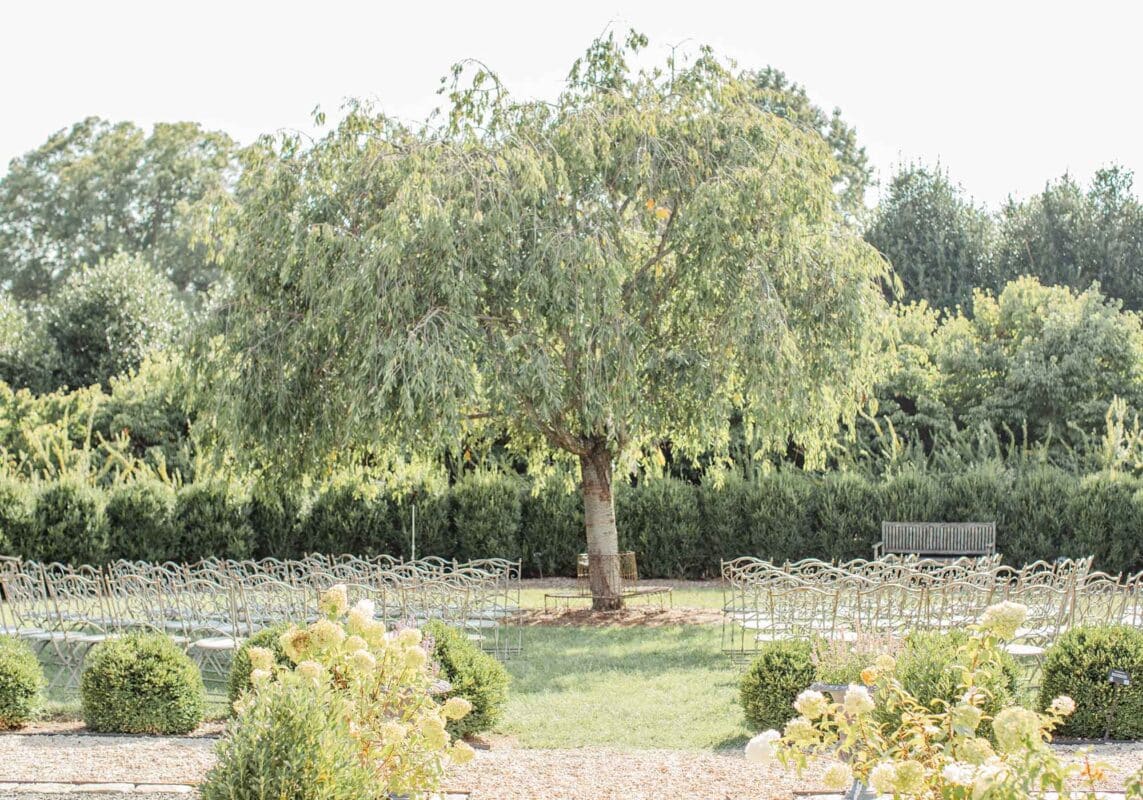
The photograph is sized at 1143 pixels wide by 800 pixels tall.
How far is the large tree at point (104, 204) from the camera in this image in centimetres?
3925

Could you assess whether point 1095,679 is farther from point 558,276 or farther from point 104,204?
point 104,204

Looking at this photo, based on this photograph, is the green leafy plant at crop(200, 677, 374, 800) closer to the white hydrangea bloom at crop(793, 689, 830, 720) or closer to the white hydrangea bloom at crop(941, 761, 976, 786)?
the white hydrangea bloom at crop(793, 689, 830, 720)

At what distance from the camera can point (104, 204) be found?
39312 millimetres

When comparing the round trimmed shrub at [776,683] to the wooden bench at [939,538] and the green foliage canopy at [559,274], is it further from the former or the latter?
the wooden bench at [939,538]

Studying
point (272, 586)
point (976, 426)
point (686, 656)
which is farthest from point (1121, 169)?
point (272, 586)

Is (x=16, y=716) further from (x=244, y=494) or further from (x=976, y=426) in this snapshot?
(x=976, y=426)

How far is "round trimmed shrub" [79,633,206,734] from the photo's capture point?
816 centimetres

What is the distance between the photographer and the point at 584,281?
12.8 meters

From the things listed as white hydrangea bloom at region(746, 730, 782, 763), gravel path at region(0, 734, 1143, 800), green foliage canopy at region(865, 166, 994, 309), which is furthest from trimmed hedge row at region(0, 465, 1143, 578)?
white hydrangea bloom at region(746, 730, 782, 763)

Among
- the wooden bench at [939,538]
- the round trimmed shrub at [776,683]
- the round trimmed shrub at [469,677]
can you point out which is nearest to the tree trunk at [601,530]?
the wooden bench at [939,538]

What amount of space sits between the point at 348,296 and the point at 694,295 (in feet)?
12.1

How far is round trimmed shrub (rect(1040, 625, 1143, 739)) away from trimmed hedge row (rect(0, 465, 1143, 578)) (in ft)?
37.3

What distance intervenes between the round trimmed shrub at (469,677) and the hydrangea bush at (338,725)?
2788 mm

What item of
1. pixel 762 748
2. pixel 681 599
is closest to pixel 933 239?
pixel 681 599
